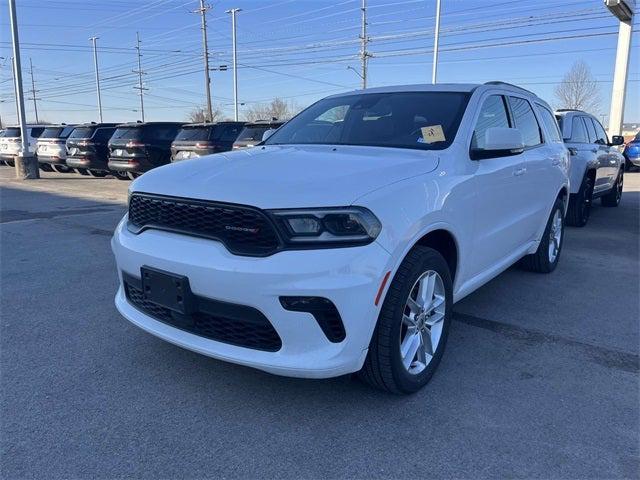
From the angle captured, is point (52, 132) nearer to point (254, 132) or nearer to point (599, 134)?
point (254, 132)

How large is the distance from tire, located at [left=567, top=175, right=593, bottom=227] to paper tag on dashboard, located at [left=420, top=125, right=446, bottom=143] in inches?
229

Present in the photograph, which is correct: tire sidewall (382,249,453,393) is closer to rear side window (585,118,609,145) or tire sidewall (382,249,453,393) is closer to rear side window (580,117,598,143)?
rear side window (580,117,598,143)

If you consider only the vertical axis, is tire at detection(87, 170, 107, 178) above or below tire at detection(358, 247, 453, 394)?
below

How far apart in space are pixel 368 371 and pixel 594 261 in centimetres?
471

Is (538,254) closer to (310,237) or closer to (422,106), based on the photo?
(422,106)

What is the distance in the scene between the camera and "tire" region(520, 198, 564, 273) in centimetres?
555

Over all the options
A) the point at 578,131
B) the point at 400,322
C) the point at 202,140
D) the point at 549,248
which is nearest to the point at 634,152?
the point at 578,131

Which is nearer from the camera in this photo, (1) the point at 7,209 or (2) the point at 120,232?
(2) the point at 120,232

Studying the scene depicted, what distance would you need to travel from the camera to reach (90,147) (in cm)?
1625

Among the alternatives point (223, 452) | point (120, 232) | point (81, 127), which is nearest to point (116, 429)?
point (223, 452)

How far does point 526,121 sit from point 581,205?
14.3ft

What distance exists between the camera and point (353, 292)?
251cm

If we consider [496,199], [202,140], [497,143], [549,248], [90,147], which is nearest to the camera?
[497,143]

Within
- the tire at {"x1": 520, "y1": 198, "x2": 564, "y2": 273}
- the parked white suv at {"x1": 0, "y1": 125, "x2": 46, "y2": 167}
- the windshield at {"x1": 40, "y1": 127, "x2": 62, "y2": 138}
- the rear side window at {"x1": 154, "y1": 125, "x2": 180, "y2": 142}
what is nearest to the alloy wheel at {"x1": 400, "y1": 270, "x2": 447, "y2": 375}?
the tire at {"x1": 520, "y1": 198, "x2": 564, "y2": 273}
